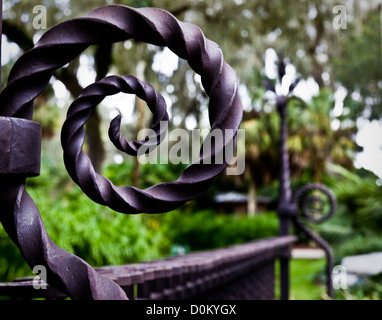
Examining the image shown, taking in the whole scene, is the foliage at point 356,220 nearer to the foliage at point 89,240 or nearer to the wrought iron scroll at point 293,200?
the wrought iron scroll at point 293,200

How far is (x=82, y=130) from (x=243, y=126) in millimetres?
19219

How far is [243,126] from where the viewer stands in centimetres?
1983

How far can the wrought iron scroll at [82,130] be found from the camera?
721 mm

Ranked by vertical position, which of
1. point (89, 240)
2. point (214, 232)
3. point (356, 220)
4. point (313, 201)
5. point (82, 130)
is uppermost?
point (82, 130)

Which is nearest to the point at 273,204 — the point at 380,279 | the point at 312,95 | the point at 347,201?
the point at 312,95

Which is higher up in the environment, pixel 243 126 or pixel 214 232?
pixel 243 126

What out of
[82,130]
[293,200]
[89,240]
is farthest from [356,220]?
[82,130]

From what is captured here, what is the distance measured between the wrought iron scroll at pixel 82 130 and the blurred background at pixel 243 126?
0.76m

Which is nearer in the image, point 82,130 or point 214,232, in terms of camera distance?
point 82,130

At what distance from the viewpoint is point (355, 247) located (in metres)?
8.24

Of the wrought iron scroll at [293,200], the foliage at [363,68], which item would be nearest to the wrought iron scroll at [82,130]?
the wrought iron scroll at [293,200]

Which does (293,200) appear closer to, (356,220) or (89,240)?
(89,240)
